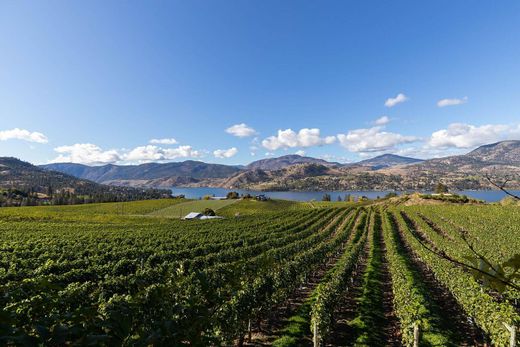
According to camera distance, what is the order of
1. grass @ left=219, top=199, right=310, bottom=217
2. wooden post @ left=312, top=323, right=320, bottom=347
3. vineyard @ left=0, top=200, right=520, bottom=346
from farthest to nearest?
grass @ left=219, top=199, right=310, bottom=217 < wooden post @ left=312, top=323, right=320, bottom=347 < vineyard @ left=0, top=200, right=520, bottom=346

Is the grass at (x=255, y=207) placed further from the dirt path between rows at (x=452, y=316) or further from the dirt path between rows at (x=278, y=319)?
the dirt path between rows at (x=452, y=316)

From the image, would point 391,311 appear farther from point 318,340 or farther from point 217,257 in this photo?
point 217,257

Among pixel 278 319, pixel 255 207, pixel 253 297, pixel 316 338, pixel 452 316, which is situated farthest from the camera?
pixel 255 207

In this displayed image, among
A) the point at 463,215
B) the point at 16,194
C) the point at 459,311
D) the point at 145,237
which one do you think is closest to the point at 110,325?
the point at 459,311

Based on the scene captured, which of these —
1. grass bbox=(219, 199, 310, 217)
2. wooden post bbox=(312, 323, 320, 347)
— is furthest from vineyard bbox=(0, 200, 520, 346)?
grass bbox=(219, 199, 310, 217)

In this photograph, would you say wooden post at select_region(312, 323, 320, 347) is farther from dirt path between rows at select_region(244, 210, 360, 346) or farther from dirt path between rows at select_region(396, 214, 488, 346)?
dirt path between rows at select_region(396, 214, 488, 346)

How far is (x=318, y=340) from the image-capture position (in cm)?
1395

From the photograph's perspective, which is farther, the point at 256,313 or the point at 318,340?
the point at 256,313

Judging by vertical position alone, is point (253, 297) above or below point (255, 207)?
above

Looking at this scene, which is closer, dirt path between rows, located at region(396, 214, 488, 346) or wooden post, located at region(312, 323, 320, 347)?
wooden post, located at region(312, 323, 320, 347)

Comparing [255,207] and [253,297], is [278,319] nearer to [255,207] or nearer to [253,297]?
[253,297]

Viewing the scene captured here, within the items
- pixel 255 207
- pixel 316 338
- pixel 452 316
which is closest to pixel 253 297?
pixel 316 338

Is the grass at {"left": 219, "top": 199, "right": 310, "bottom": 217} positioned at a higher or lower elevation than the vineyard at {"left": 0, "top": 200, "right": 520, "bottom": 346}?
lower

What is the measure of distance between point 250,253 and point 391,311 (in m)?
20.5
